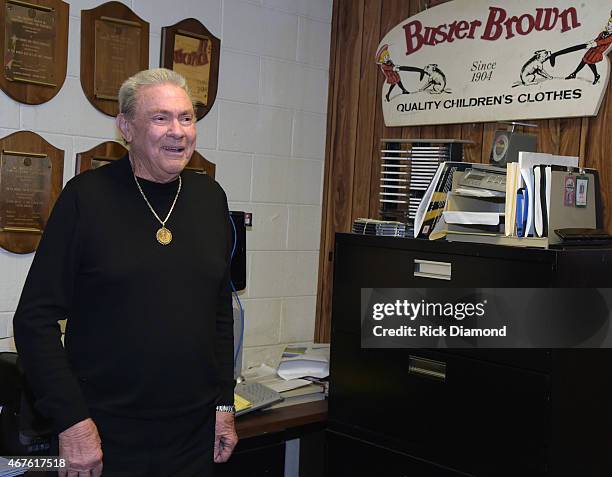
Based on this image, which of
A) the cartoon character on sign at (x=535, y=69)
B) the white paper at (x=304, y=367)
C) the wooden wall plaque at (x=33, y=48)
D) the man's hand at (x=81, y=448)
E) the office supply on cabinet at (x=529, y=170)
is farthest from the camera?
the white paper at (x=304, y=367)

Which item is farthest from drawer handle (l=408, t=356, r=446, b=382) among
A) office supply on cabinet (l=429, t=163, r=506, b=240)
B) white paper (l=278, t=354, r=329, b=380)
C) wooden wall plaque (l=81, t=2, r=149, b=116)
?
wooden wall plaque (l=81, t=2, r=149, b=116)

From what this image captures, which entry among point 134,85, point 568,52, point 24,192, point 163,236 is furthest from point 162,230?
point 568,52

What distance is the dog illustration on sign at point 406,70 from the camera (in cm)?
291

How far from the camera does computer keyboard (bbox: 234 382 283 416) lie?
8.70ft

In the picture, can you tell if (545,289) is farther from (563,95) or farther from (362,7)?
(362,7)

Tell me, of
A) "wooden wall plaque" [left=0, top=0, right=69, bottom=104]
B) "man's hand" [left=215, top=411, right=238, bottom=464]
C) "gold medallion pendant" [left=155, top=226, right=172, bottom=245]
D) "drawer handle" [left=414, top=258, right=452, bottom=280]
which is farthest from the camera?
"wooden wall plaque" [left=0, top=0, right=69, bottom=104]

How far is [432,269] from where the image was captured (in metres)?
2.38

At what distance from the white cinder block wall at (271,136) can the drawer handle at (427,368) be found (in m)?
0.95

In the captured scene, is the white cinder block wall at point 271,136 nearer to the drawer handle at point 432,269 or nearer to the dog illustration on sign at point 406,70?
the dog illustration on sign at point 406,70

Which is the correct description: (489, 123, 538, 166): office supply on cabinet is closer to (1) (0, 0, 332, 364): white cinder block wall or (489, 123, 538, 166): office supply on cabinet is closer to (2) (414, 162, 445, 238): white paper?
(2) (414, 162, 445, 238): white paper

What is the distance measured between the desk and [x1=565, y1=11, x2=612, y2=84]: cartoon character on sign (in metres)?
1.48

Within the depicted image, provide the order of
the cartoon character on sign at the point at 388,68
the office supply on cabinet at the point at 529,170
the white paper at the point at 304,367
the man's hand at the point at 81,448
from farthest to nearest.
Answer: the cartoon character on sign at the point at 388,68 → the white paper at the point at 304,367 → the office supply on cabinet at the point at 529,170 → the man's hand at the point at 81,448

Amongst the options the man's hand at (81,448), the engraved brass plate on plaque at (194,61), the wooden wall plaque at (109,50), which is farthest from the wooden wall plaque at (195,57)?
the man's hand at (81,448)

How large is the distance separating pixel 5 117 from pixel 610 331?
1.97m
